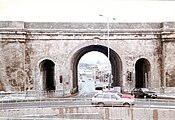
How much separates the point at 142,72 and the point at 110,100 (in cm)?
989

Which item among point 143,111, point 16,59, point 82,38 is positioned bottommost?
point 143,111

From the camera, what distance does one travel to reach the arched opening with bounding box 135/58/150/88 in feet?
67.9

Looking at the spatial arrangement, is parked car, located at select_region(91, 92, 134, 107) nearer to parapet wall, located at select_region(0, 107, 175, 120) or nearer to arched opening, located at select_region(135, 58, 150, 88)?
parapet wall, located at select_region(0, 107, 175, 120)

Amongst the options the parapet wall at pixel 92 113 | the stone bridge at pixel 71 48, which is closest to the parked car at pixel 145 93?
the stone bridge at pixel 71 48

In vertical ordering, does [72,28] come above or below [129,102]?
above

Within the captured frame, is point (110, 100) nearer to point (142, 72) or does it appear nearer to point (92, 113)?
point (92, 113)

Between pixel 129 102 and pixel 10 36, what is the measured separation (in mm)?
9042

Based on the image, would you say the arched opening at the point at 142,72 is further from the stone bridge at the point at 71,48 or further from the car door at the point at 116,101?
the car door at the point at 116,101

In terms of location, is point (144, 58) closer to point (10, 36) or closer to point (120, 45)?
point (120, 45)

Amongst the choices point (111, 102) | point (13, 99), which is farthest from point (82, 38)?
point (111, 102)

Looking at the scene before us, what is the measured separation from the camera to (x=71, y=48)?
19.5 metres

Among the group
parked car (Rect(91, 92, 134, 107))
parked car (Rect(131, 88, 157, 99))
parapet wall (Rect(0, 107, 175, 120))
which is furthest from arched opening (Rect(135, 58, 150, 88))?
parapet wall (Rect(0, 107, 175, 120))

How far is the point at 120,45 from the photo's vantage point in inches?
770

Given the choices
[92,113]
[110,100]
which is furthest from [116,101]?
[92,113]
